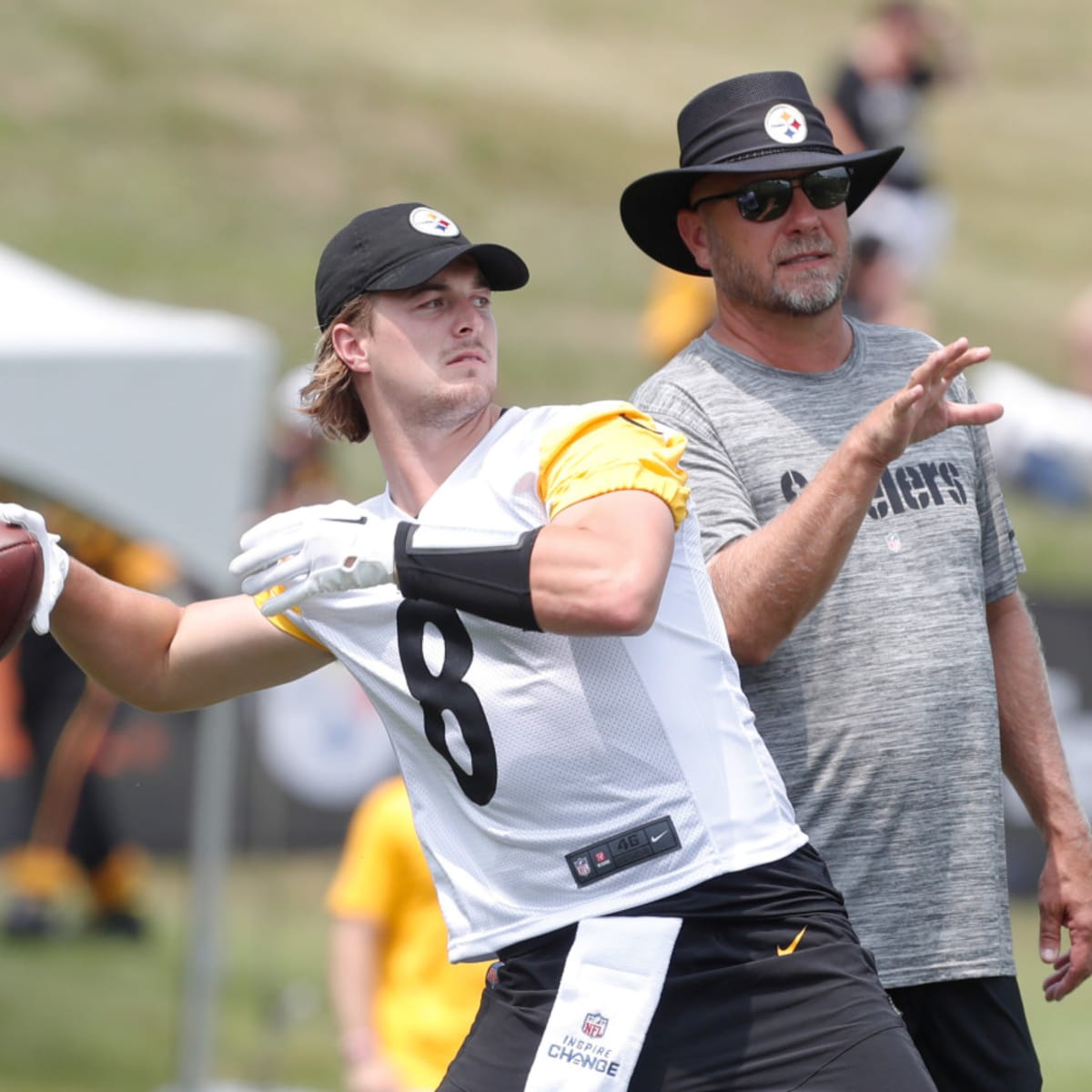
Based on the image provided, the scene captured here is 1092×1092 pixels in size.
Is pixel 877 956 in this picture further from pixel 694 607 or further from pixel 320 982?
pixel 320 982

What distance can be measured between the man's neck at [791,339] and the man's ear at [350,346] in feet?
2.13

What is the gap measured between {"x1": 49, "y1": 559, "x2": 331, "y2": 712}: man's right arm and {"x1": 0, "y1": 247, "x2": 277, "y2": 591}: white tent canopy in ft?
9.23

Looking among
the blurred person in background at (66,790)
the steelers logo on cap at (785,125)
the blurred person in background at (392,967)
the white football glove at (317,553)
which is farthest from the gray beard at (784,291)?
the blurred person in background at (66,790)

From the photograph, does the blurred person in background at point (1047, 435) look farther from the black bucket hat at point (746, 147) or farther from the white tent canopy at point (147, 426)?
the black bucket hat at point (746, 147)

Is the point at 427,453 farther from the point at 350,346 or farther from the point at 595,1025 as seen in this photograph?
the point at 595,1025

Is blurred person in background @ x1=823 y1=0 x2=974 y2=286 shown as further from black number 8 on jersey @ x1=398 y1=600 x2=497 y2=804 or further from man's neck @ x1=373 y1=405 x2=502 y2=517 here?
black number 8 on jersey @ x1=398 y1=600 x2=497 y2=804

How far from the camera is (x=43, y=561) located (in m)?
3.17

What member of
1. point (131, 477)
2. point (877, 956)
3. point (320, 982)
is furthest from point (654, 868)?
point (320, 982)

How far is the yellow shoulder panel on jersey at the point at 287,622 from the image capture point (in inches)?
128

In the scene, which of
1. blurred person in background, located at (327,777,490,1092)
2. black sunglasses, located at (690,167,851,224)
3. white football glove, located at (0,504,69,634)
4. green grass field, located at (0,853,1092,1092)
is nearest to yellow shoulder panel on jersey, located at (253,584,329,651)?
white football glove, located at (0,504,69,634)

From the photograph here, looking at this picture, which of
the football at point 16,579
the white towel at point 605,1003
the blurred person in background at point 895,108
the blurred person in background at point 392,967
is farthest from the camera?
the blurred person in background at point 895,108

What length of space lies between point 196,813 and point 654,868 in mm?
4031

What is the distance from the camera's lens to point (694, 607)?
3061 mm

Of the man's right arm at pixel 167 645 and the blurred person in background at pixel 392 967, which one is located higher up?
the man's right arm at pixel 167 645
